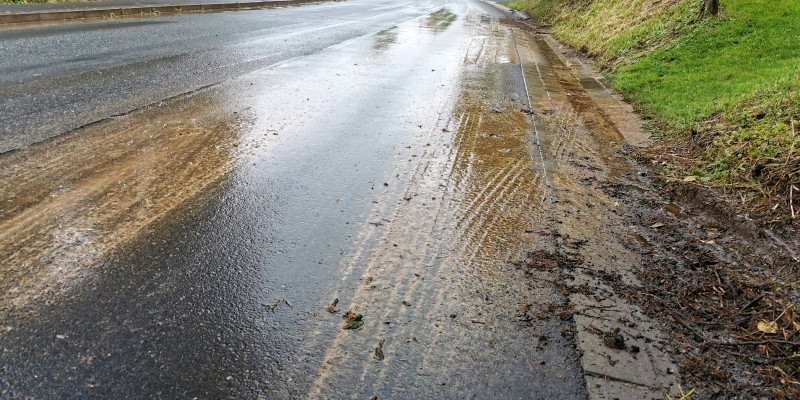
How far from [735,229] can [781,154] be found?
1.16 meters

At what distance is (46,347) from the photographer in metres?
2.30

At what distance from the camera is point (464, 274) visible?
3.11 m

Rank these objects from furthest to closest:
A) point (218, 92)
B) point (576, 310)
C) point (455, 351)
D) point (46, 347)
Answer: point (218, 92) < point (576, 310) < point (455, 351) < point (46, 347)

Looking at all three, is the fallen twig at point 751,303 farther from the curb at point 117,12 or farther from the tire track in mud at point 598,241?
the curb at point 117,12

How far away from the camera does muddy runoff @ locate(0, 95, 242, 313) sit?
9.47 ft

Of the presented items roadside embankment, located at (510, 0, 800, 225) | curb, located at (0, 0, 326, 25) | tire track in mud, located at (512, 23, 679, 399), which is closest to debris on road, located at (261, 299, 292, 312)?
tire track in mud, located at (512, 23, 679, 399)

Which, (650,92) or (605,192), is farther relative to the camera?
(650,92)

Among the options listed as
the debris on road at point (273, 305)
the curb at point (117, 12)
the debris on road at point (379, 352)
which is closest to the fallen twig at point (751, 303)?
the debris on road at point (379, 352)

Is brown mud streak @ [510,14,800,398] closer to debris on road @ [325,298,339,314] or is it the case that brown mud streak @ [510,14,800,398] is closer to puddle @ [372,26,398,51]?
debris on road @ [325,298,339,314]

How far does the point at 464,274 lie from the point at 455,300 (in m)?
0.28

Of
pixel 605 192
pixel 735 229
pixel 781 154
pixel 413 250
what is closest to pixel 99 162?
pixel 413 250

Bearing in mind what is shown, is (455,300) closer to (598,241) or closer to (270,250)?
(270,250)

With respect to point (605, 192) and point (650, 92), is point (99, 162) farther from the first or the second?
point (650, 92)

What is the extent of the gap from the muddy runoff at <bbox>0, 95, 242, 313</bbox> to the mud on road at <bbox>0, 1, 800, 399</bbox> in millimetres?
15
